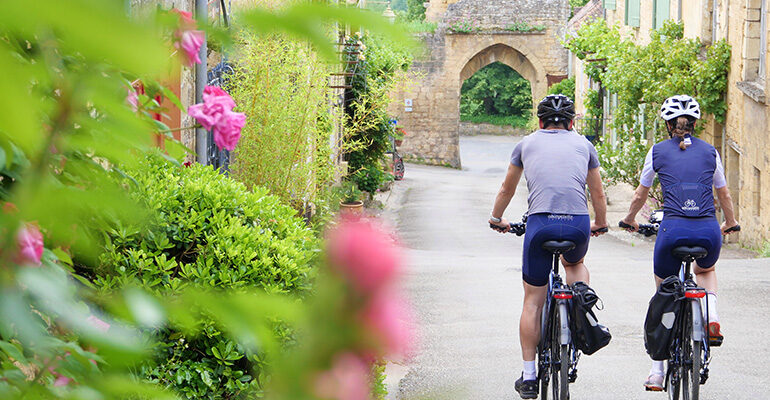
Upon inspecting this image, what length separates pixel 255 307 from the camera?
2.17 ft

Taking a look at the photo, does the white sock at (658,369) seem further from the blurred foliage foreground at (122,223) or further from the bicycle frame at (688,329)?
the blurred foliage foreground at (122,223)

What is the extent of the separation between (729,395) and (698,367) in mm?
814

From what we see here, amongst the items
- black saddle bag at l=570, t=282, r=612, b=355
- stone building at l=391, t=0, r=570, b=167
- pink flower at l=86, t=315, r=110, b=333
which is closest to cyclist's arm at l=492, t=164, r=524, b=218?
black saddle bag at l=570, t=282, r=612, b=355

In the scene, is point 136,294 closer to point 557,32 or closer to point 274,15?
point 274,15

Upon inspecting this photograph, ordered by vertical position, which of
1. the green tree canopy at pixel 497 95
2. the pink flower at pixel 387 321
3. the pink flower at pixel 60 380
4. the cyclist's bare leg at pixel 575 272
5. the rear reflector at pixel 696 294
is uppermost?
the pink flower at pixel 387 321

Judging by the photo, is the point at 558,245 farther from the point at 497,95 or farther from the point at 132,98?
the point at 497,95

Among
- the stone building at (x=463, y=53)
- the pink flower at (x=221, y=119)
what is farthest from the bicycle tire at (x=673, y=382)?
the stone building at (x=463, y=53)

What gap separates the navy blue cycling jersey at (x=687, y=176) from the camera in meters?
5.11

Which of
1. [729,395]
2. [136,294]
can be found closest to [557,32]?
[729,395]

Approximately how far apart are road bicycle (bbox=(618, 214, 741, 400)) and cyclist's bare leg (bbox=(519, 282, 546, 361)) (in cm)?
71

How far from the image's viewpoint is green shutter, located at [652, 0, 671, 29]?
1925cm

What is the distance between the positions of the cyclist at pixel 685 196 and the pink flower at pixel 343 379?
4.83m

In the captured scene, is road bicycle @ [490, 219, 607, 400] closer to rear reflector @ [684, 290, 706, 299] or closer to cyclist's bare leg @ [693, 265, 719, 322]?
rear reflector @ [684, 290, 706, 299]

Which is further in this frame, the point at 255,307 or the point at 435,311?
the point at 435,311
